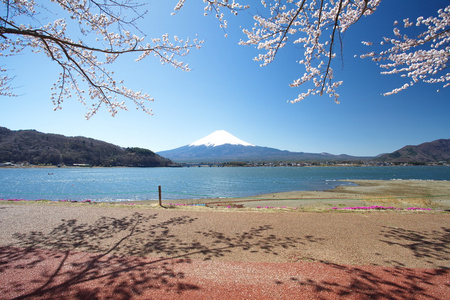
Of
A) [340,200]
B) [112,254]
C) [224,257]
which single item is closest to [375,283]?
[224,257]

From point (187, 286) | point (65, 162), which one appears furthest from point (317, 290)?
point (65, 162)

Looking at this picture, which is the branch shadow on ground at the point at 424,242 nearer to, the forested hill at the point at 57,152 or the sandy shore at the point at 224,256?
the sandy shore at the point at 224,256

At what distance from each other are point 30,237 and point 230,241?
453 centimetres

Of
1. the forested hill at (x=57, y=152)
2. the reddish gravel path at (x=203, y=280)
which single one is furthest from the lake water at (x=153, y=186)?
the forested hill at (x=57, y=152)

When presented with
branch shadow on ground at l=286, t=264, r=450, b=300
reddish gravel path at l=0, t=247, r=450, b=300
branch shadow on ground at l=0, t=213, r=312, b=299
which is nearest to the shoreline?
branch shadow on ground at l=0, t=213, r=312, b=299

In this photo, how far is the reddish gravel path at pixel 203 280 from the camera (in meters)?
2.64

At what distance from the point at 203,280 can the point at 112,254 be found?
1.99 metres

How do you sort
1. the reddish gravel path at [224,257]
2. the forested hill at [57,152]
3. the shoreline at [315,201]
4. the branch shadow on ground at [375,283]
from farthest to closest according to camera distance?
the forested hill at [57,152] < the shoreline at [315,201] < the reddish gravel path at [224,257] < the branch shadow on ground at [375,283]

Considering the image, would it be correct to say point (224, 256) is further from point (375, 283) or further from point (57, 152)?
point (57, 152)

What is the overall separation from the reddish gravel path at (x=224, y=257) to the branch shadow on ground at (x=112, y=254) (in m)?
0.02

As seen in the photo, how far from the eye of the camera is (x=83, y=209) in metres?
7.16

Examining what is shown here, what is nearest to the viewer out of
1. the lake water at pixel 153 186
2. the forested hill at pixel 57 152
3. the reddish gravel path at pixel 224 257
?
the reddish gravel path at pixel 224 257

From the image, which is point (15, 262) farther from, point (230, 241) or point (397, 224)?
point (397, 224)

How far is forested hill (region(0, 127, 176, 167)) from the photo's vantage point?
109688 mm
